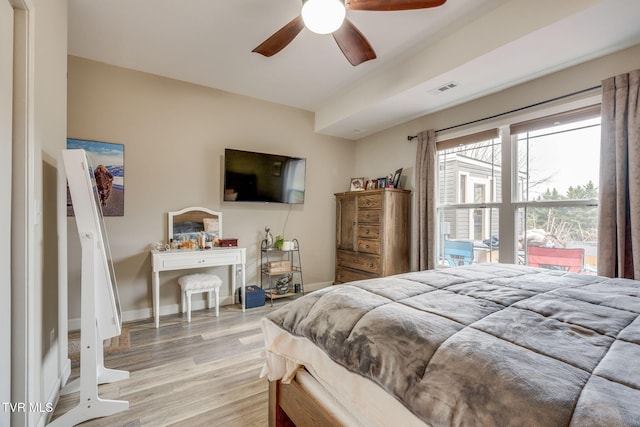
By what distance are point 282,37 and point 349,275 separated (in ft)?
10.2

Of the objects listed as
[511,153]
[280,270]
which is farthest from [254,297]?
[511,153]

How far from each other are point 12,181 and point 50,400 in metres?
1.30

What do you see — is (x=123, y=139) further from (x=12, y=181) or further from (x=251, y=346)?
(x=251, y=346)

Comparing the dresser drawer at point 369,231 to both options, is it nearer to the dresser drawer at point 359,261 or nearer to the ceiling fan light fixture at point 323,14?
the dresser drawer at point 359,261

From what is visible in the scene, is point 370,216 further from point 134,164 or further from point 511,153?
point 134,164

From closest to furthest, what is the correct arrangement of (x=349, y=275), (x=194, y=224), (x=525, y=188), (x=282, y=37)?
1. (x=282, y=37)
2. (x=525, y=188)
3. (x=194, y=224)
4. (x=349, y=275)

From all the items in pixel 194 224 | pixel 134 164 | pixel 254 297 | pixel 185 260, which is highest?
pixel 134 164

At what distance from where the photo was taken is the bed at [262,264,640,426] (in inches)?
25.7

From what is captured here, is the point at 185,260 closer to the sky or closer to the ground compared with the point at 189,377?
closer to the sky

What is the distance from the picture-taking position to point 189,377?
2059mm

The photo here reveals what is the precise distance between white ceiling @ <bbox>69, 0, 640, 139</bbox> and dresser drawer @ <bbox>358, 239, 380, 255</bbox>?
1.67m

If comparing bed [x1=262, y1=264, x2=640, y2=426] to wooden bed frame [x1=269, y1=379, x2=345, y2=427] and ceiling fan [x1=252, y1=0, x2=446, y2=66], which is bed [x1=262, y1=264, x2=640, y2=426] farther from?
ceiling fan [x1=252, y1=0, x2=446, y2=66]

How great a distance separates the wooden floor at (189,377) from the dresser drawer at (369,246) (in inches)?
67.9

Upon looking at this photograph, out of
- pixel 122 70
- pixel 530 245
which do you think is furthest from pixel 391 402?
pixel 122 70
